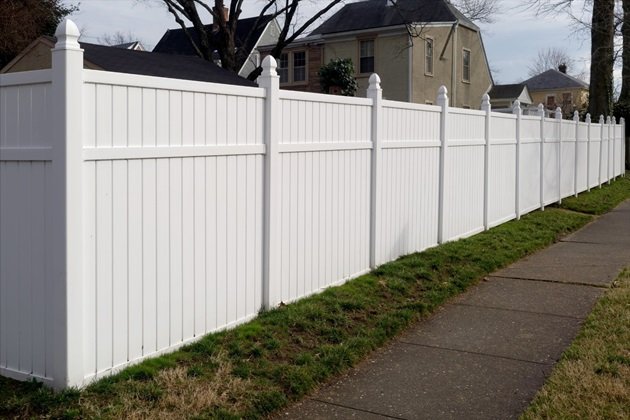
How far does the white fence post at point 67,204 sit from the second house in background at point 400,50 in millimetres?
25342

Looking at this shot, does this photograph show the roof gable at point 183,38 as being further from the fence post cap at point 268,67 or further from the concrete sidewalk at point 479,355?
the fence post cap at point 268,67

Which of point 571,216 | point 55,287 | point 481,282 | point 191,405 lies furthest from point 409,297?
point 571,216

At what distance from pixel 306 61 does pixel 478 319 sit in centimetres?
2840

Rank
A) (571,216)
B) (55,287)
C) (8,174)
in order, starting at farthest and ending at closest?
(571,216)
(8,174)
(55,287)

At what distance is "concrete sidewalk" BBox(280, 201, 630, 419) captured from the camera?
430 cm

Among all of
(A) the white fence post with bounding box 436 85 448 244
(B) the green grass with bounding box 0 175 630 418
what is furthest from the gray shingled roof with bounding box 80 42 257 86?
(B) the green grass with bounding box 0 175 630 418

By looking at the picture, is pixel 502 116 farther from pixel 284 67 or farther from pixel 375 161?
pixel 284 67

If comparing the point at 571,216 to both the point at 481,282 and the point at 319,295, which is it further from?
the point at 319,295

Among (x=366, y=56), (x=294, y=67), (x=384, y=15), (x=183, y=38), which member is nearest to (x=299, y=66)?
(x=294, y=67)

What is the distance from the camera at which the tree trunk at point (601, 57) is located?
23797mm

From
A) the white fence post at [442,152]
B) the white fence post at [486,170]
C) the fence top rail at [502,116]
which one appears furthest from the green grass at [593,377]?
the fence top rail at [502,116]

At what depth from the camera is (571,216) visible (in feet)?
43.1

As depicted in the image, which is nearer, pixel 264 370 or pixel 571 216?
pixel 264 370

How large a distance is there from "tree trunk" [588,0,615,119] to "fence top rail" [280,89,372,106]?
1958 cm
